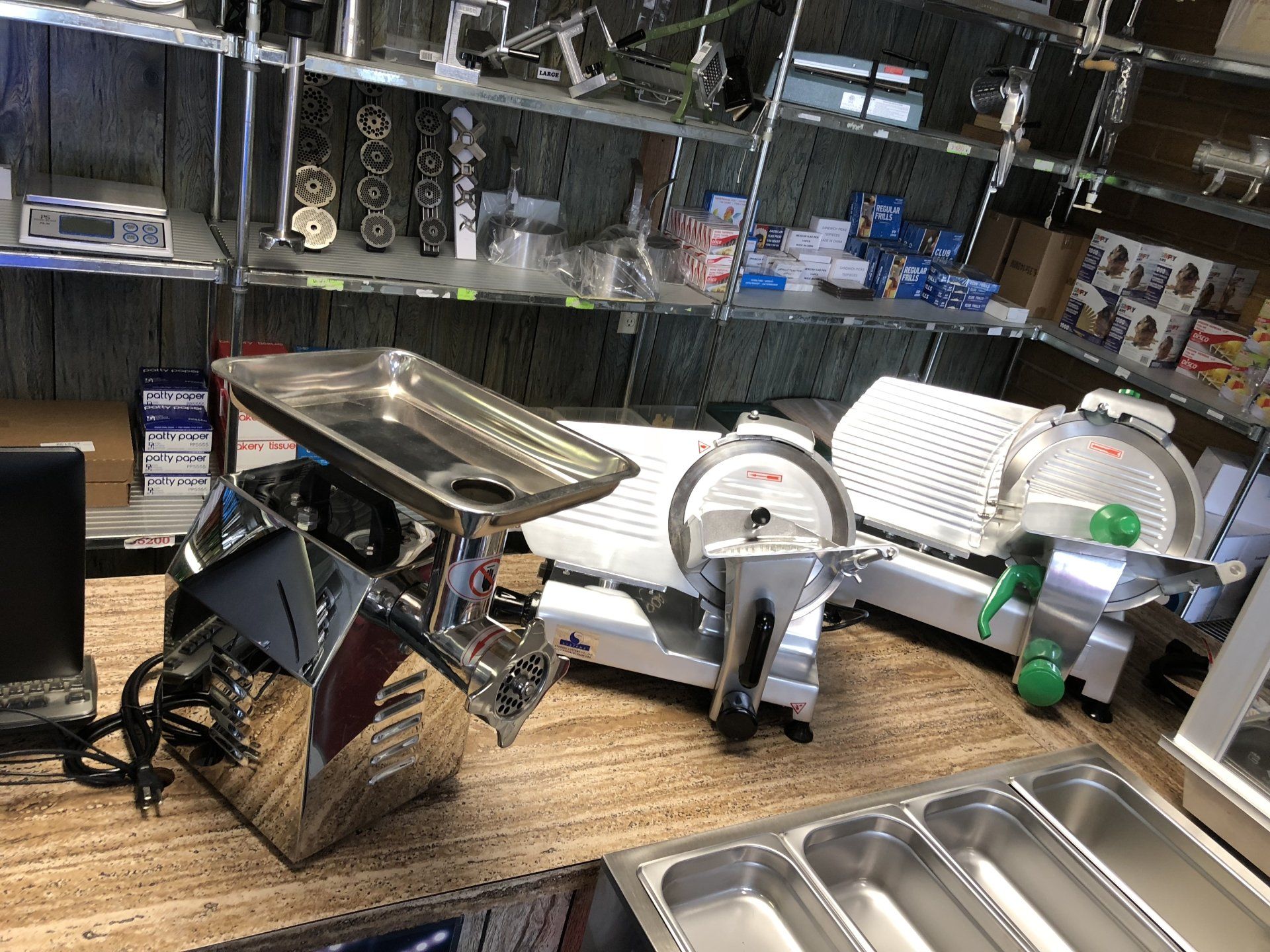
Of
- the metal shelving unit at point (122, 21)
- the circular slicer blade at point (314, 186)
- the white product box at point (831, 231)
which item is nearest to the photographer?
the metal shelving unit at point (122, 21)

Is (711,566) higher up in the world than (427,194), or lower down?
lower down

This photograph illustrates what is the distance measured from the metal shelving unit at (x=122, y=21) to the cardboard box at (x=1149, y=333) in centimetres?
242

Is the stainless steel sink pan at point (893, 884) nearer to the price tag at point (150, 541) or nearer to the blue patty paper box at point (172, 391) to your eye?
the price tag at point (150, 541)

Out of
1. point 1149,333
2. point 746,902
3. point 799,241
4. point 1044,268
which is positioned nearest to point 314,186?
point 799,241

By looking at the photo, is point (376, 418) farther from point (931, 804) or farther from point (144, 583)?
point (931, 804)

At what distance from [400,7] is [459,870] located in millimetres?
1988

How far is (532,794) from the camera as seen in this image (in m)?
1.14

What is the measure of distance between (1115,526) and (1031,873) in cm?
49

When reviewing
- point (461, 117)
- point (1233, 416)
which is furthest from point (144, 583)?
point (1233, 416)

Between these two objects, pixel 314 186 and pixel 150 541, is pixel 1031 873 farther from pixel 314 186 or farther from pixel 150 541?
pixel 314 186

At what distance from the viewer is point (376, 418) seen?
1024mm

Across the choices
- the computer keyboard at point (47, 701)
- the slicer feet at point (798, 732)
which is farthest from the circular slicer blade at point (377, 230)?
the slicer feet at point (798, 732)

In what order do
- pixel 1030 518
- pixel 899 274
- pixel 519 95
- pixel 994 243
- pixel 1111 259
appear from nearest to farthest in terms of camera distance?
1. pixel 1030 518
2. pixel 519 95
3. pixel 1111 259
4. pixel 899 274
5. pixel 994 243

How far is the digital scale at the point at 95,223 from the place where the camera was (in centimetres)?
183
